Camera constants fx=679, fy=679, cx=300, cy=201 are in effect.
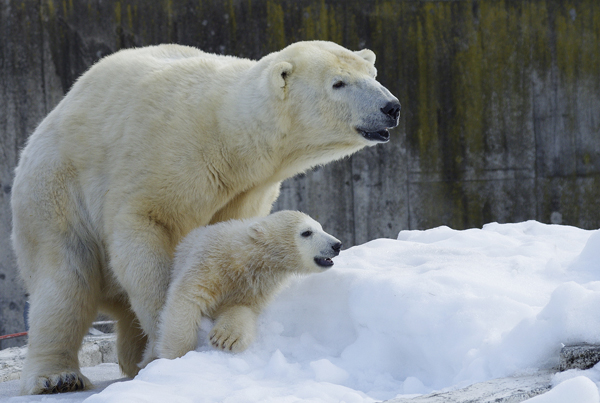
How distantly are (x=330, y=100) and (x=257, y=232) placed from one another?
734 millimetres

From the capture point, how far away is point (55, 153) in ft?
11.2

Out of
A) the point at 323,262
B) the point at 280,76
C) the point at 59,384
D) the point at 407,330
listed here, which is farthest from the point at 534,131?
the point at 59,384

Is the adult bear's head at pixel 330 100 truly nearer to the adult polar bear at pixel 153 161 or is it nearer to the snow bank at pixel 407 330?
the adult polar bear at pixel 153 161

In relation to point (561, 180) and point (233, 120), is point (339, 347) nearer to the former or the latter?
point (233, 120)

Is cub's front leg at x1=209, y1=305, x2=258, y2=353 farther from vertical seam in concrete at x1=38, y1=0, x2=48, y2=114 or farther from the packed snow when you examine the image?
vertical seam in concrete at x1=38, y1=0, x2=48, y2=114

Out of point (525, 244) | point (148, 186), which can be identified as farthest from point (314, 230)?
point (525, 244)

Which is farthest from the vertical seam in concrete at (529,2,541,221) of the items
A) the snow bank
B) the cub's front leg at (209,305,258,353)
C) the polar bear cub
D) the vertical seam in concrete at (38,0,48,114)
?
the vertical seam in concrete at (38,0,48,114)

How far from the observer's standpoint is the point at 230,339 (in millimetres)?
2566

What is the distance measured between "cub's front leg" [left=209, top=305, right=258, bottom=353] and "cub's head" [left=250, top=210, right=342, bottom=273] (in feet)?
0.95

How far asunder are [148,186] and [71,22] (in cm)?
381

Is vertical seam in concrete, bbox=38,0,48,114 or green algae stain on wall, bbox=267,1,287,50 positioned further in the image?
green algae stain on wall, bbox=267,1,287,50

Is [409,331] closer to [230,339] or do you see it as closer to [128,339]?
[230,339]

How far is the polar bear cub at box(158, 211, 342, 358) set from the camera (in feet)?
8.87

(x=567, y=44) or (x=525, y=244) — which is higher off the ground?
(x=567, y=44)
